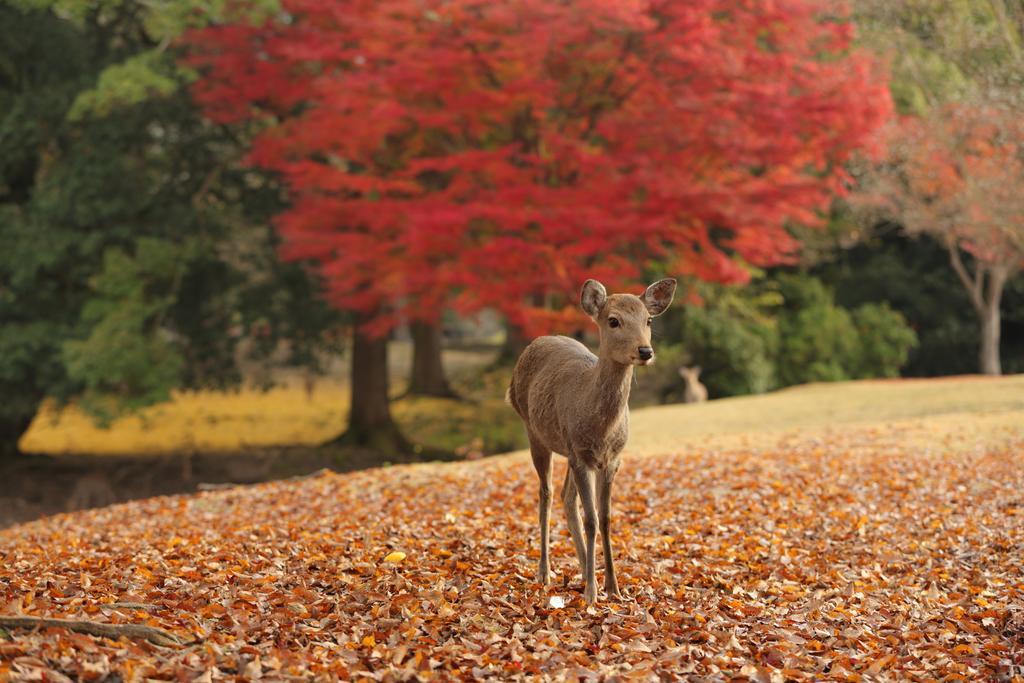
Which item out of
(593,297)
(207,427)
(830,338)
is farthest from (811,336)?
(593,297)

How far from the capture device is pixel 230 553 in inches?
277

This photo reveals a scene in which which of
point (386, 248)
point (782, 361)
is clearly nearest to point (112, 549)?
point (386, 248)

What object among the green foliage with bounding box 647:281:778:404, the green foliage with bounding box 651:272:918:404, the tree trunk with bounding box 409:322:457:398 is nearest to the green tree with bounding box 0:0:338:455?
the tree trunk with bounding box 409:322:457:398

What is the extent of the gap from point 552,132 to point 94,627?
9660 millimetres

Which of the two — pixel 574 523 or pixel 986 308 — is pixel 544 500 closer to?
pixel 574 523

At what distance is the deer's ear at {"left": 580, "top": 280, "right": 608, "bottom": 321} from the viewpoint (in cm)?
544

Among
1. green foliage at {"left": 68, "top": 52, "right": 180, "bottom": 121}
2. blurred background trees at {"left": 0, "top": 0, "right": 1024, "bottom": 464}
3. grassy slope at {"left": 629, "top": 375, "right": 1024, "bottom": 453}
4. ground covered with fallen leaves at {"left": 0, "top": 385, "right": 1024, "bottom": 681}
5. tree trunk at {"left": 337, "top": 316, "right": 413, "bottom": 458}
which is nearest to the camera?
ground covered with fallen leaves at {"left": 0, "top": 385, "right": 1024, "bottom": 681}

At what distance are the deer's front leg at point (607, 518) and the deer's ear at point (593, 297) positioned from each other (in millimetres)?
899

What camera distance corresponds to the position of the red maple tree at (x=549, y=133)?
12.7m

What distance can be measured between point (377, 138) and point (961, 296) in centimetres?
1737

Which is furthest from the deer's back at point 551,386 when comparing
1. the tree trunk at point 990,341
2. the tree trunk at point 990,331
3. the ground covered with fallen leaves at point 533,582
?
the tree trunk at point 990,341

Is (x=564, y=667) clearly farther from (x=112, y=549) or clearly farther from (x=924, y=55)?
(x=924, y=55)

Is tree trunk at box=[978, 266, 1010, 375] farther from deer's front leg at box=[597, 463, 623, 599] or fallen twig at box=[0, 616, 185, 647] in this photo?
fallen twig at box=[0, 616, 185, 647]

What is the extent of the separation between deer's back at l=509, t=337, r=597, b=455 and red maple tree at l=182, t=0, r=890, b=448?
5.89 metres
